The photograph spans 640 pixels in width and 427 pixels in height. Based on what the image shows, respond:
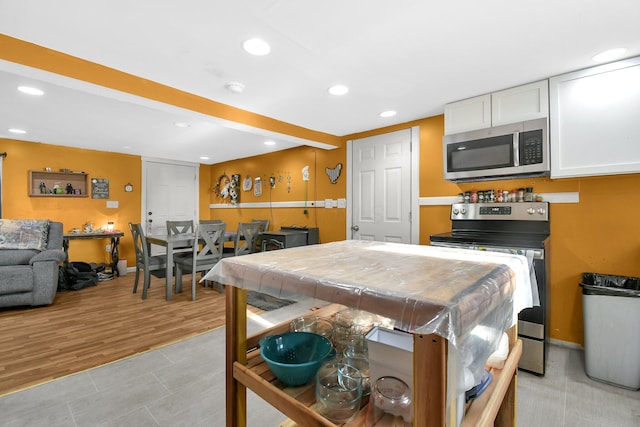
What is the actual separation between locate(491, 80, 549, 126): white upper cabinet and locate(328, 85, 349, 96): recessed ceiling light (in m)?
1.27

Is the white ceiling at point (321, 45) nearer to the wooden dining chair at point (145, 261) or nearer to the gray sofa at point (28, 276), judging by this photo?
the wooden dining chair at point (145, 261)

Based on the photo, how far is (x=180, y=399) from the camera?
1.73 m

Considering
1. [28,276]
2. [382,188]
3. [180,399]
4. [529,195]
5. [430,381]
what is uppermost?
[382,188]

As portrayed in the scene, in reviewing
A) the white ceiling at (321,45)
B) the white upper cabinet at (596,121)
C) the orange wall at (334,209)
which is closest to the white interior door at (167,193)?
the orange wall at (334,209)

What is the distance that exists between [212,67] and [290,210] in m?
2.93

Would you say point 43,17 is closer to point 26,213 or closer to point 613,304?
point 613,304

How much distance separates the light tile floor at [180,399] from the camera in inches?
61.5

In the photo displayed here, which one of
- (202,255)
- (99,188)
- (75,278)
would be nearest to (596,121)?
(202,255)

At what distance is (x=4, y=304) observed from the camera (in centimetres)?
306

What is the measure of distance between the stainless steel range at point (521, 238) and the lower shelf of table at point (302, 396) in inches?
52.3

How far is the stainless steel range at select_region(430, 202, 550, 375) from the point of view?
6.51 feet

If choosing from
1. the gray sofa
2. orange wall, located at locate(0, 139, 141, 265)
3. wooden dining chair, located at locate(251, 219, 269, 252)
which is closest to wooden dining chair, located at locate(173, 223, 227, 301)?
wooden dining chair, located at locate(251, 219, 269, 252)

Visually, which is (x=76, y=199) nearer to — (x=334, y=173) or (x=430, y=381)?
(x=334, y=173)

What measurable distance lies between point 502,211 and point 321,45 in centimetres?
207
